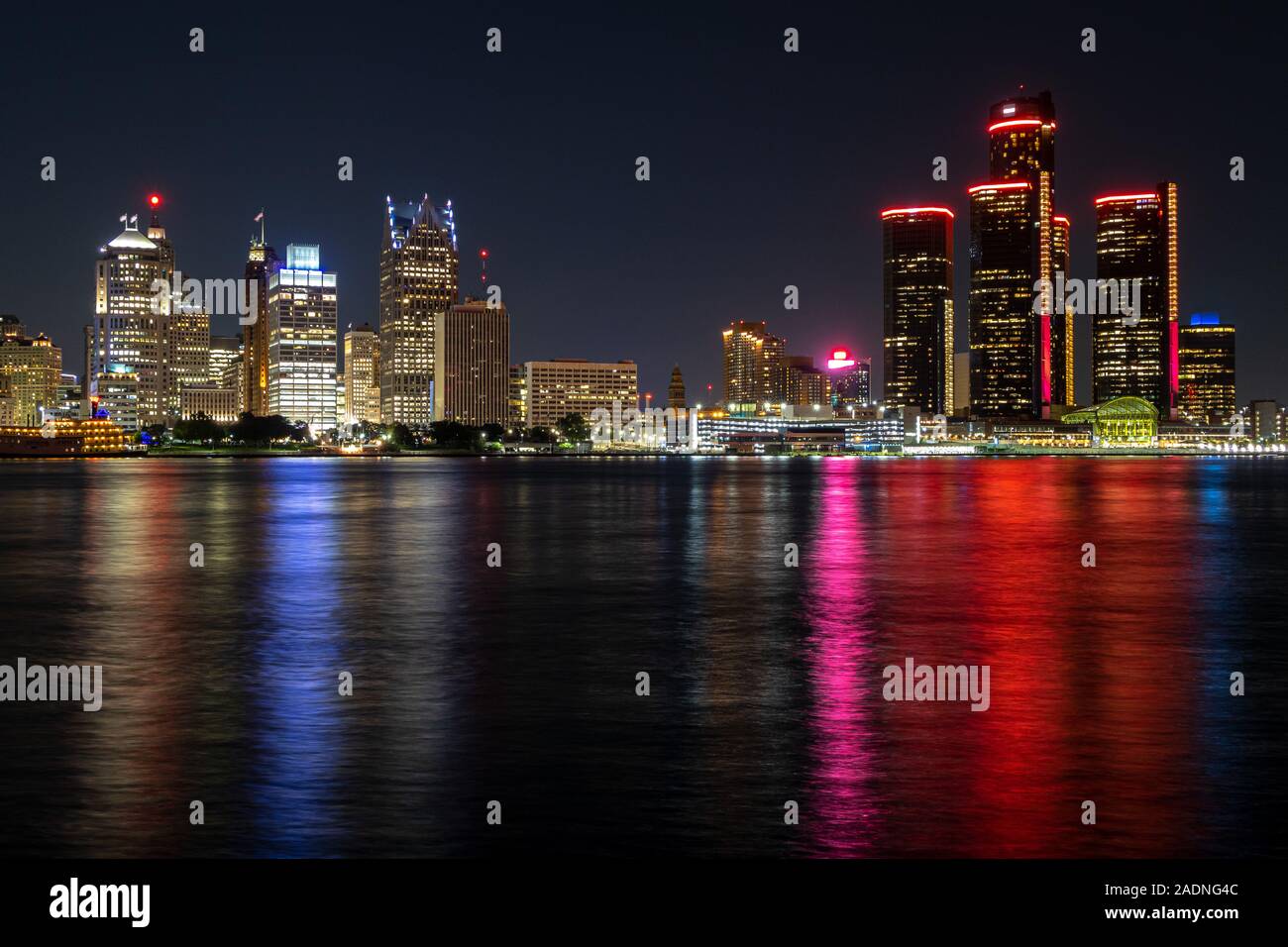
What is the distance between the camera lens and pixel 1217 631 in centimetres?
2916

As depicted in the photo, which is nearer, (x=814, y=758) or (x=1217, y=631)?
(x=814, y=758)

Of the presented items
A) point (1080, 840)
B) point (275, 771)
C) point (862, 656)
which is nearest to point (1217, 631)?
point (862, 656)

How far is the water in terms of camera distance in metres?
13.2

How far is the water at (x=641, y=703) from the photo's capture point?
43.3 ft

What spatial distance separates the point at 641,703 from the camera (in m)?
20.2

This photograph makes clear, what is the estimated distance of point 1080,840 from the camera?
499 inches

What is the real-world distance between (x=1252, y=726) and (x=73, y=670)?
829 inches

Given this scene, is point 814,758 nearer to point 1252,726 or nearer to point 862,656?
point 1252,726
